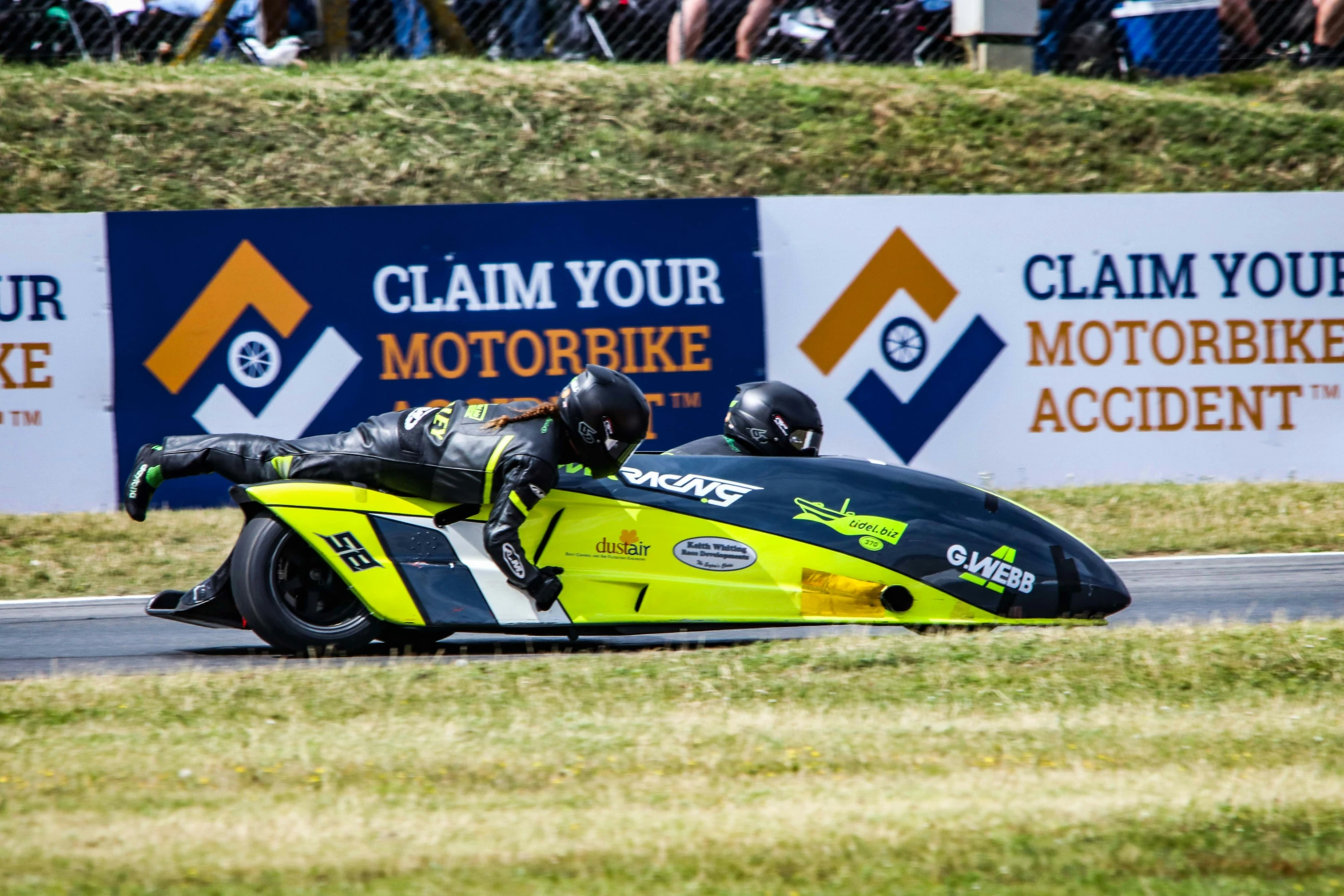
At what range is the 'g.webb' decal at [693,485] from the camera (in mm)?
5789

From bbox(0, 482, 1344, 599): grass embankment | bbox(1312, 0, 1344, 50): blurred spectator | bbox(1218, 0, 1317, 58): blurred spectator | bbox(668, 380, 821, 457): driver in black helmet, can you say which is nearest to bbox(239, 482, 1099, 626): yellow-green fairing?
bbox(668, 380, 821, 457): driver in black helmet

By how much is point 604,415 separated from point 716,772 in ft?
6.23

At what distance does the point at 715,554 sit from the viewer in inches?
227

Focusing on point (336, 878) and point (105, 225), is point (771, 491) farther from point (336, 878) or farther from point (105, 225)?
point (105, 225)

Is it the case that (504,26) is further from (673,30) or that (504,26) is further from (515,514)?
(515,514)

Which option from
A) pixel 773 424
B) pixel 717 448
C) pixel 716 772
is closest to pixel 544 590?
pixel 717 448

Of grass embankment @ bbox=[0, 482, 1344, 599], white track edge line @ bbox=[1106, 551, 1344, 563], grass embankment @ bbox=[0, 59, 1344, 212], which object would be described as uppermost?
grass embankment @ bbox=[0, 59, 1344, 212]

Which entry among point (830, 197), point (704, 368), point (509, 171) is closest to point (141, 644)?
point (704, 368)

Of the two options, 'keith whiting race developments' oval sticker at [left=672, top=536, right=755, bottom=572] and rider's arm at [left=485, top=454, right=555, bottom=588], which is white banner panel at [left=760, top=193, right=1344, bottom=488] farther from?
rider's arm at [left=485, top=454, right=555, bottom=588]

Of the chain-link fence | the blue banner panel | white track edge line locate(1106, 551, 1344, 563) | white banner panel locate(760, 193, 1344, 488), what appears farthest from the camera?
the chain-link fence

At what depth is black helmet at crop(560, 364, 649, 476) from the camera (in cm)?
569

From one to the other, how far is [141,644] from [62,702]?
1.39m

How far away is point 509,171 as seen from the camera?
1148 centimetres

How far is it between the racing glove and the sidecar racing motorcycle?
81mm
